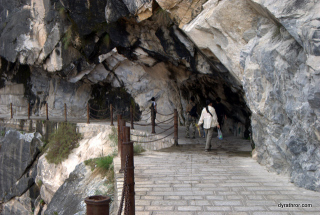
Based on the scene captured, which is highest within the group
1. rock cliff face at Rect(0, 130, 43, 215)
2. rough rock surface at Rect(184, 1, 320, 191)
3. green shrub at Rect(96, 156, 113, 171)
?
rough rock surface at Rect(184, 1, 320, 191)

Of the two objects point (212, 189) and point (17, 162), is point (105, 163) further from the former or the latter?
point (17, 162)

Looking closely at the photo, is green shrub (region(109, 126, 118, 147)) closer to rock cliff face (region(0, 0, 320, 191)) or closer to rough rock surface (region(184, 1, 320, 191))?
rock cliff face (region(0, 0, 320, 191))

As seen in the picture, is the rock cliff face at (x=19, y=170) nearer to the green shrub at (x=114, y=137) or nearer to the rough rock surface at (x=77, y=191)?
the green shrub at (x=114, y=137)

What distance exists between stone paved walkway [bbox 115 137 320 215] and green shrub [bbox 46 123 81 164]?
5056 mm

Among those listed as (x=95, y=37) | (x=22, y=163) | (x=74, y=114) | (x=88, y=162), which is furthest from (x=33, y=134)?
(x=88, y=162)

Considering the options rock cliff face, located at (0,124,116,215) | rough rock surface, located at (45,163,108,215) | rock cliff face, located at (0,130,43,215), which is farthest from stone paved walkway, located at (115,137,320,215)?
rock cliff face, located at (0,130,43,215)

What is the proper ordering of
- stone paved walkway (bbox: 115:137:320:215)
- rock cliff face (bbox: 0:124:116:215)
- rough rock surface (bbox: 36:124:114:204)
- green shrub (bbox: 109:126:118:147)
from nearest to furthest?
stone paved walkway (bbox: 115:137:320:215) → rock cliff face (bbox: 0:124:116:215) → green shrub (bbox: 109:126:118:147) → rough rock surface (bbox: 36:124:114:204)

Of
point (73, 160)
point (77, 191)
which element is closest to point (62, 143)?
point (73, 160)

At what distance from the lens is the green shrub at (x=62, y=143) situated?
11.8 meters

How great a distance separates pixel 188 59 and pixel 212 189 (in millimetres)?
6417

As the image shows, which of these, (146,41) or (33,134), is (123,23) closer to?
(146,41)

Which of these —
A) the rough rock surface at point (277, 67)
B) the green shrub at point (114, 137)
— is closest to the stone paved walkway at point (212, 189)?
the rough rock surface at point (277, 67)

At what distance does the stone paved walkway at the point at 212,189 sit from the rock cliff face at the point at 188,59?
0.41 m

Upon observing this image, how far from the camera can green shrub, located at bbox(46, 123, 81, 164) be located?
11.8 meters
